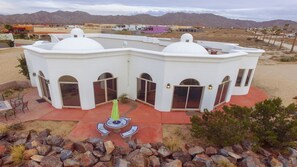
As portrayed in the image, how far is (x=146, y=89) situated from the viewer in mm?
15445

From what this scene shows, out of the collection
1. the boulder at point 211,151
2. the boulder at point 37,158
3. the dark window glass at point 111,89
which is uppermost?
the dark window glass at point 111,89

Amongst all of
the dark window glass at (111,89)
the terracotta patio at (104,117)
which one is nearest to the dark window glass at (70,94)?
the terracotta patio at (104,117)

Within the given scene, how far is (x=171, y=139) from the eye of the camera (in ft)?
37.7

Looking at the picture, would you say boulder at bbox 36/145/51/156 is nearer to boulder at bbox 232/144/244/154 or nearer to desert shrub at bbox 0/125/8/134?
desert shrub at bbox 0/125/8/134

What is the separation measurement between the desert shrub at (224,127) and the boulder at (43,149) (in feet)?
25.9

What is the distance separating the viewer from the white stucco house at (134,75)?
13.2 meters

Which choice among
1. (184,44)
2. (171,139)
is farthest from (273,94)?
(171,139)

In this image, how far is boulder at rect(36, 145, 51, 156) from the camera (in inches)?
380

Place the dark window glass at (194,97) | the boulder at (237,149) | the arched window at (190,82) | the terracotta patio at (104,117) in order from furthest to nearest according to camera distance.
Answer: the dark window glass at (194,97) → the arched window at (190,82) → the terracotta patio at (104,117) → the boulder at (237,149)

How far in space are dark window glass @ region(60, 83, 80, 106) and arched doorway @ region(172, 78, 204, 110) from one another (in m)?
7.38

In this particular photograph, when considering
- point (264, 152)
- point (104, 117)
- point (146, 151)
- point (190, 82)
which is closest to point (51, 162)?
point (146, 151)

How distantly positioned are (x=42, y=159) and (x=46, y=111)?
233 inches

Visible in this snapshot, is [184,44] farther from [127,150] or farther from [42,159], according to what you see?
[42,159]

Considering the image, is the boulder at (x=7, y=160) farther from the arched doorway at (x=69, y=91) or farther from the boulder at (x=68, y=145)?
the arched doorway at (x=69, y=91)
